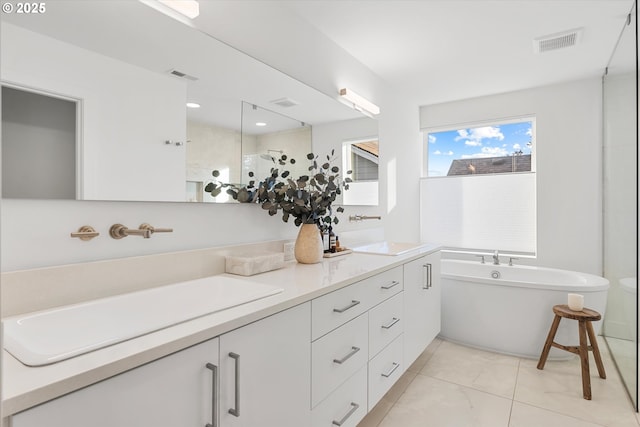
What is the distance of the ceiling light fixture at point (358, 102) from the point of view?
250 centimetres

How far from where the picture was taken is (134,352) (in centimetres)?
72

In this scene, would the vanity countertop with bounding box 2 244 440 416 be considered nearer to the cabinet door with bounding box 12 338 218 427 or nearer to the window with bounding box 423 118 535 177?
the cabinet door with bounding box 12 338 218 427

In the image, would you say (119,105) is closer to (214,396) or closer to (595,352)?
(214,396)

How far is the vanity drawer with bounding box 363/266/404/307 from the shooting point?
1641 mm

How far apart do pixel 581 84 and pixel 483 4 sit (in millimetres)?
1887

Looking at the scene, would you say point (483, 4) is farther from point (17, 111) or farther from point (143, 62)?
point (17, 111)

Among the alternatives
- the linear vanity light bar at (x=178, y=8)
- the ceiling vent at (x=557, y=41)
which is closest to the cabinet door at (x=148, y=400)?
the linear vanity light bar at (x=178, y=8)

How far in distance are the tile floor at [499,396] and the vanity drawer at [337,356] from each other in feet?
1.94

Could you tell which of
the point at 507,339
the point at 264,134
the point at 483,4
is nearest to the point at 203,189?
the point at 264,134

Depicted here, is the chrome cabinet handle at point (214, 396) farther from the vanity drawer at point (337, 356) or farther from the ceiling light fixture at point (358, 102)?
the ceiling light fixture at point (358, 102)

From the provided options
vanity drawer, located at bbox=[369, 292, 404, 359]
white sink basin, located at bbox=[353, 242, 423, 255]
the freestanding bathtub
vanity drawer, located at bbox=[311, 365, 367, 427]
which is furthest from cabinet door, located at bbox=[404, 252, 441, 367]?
vanity drawer, located at bbox=[311, 365, 367, 427]

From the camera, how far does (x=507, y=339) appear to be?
106 inches

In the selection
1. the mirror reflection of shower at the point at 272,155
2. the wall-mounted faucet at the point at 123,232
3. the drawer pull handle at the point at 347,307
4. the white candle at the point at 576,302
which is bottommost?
the white candle at the point at 576,302

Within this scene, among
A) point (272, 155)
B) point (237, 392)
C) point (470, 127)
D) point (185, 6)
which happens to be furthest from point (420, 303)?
point (470, 127)
